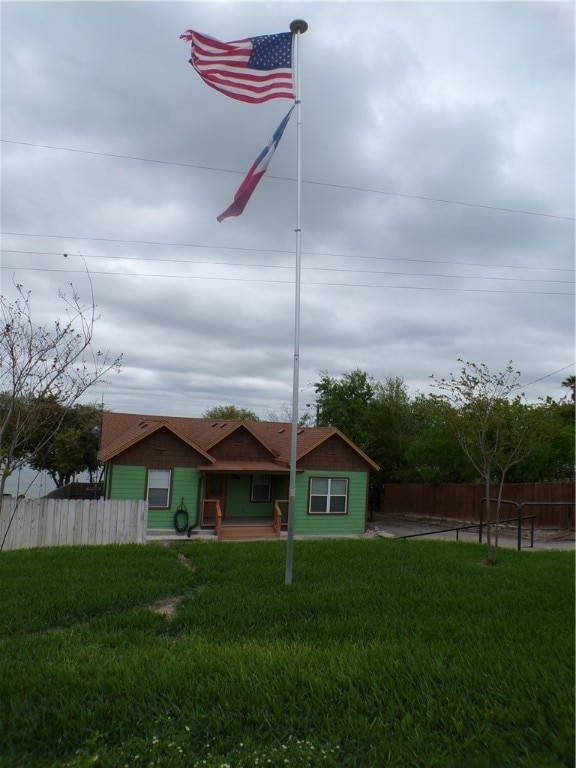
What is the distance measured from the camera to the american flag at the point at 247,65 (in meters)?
9.88

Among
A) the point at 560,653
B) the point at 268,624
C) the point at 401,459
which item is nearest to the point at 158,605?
the point at 268,624

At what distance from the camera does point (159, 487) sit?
22.3 m

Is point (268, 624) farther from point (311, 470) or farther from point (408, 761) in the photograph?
point (311, 470)

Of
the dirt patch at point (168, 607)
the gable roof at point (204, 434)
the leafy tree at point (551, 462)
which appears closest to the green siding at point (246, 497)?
the gable roof at point (204, 434)

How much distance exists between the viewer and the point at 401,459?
A: 37.4m

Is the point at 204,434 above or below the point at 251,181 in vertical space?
below

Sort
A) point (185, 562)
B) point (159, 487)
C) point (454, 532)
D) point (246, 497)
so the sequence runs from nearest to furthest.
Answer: point (185, 562), point (159, 487), point (246, 497), point (454, 532)

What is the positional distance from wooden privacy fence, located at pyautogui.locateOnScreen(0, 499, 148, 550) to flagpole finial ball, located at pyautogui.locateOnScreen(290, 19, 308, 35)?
12.1 metres

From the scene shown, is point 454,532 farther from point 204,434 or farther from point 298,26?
point 298,26

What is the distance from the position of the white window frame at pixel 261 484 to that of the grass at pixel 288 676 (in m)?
16.3

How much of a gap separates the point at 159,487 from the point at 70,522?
6.13 metres

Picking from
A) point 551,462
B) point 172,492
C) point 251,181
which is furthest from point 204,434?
point 251,181

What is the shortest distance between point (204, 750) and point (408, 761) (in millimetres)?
1367

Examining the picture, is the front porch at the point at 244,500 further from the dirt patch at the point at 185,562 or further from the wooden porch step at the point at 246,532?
the dirt patch at the point at 185,562
